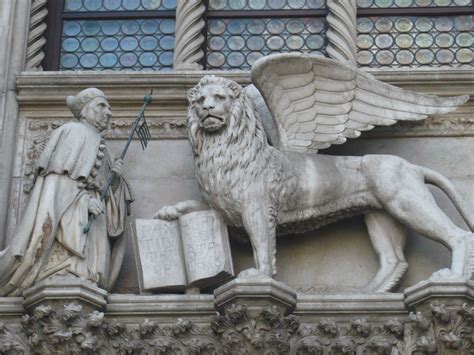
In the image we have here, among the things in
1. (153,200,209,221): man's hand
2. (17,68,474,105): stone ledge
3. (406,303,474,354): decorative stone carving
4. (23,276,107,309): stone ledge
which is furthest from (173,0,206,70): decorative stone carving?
(406,303,474,354): decorative stone carving

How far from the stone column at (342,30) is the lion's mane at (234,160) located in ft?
4.92

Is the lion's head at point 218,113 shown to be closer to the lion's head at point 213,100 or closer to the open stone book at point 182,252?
the lion's head at point 213,100

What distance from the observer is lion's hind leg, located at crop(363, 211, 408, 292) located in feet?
45.2

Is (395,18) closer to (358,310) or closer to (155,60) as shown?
(155,60)

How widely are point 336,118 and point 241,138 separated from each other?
90cm

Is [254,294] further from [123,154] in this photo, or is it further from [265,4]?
[265,4]

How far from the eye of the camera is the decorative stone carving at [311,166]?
13.8 meters

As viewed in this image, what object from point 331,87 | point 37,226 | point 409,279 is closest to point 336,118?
point 331,87

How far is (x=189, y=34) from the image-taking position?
15.4 metres

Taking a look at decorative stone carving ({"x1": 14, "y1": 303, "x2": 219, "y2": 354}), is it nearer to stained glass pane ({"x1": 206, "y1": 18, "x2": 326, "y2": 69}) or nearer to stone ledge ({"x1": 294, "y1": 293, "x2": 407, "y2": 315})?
stone ledge ({"x1": 294, "y1": 293, "x2": 407, "y2": 315})

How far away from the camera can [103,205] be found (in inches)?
546

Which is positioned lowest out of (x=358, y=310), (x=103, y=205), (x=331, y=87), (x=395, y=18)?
(x=358, y=310)

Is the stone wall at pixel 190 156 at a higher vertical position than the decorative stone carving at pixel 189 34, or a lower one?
lower

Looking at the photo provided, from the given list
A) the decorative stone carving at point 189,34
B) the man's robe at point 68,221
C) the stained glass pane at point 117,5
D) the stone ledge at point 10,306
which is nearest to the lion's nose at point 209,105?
the man's robe at point 68,221
